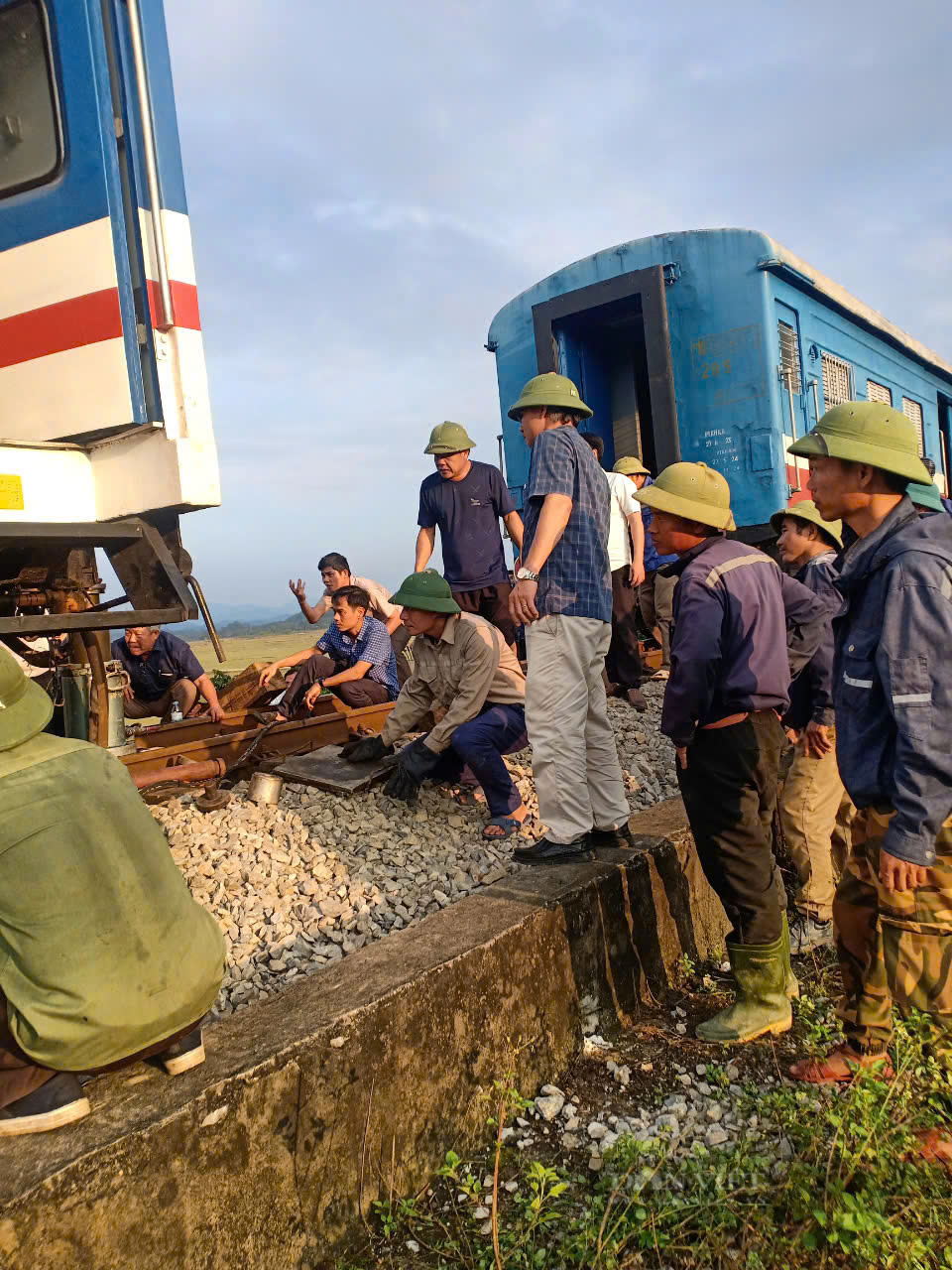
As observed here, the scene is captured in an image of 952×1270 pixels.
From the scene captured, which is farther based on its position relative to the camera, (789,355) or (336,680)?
(789,355)

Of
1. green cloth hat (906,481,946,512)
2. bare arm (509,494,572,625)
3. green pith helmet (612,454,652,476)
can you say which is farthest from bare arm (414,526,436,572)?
green cloth hat (906,481,946,512)

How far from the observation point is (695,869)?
13.6 ft

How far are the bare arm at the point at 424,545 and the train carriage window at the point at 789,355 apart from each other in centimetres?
407

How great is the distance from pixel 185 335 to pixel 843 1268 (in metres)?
3.85

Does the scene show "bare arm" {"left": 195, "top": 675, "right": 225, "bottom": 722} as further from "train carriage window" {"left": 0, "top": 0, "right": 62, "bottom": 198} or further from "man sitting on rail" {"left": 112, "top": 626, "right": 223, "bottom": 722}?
"train carriage window" {"left": 0, "top": 0, "right": 62, "bottom": 198}

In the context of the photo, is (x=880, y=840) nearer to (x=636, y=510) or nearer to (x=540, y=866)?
(x=540, y=866)

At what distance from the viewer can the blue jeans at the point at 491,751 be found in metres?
4.62

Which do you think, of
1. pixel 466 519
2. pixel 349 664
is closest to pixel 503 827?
pixel 466 519

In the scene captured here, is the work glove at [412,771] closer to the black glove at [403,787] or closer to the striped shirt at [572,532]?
the black glove at [403,787]

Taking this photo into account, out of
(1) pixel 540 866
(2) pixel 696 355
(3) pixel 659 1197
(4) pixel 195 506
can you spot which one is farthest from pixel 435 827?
(2) pixel 696 355

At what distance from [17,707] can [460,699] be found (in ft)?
9.38

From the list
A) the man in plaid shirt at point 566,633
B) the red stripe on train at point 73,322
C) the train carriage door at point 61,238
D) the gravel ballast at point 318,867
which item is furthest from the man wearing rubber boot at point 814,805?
the train carriage door at point 61,238

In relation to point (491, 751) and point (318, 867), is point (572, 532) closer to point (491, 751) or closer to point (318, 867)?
point (491, 751)

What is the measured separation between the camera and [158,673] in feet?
24.7
